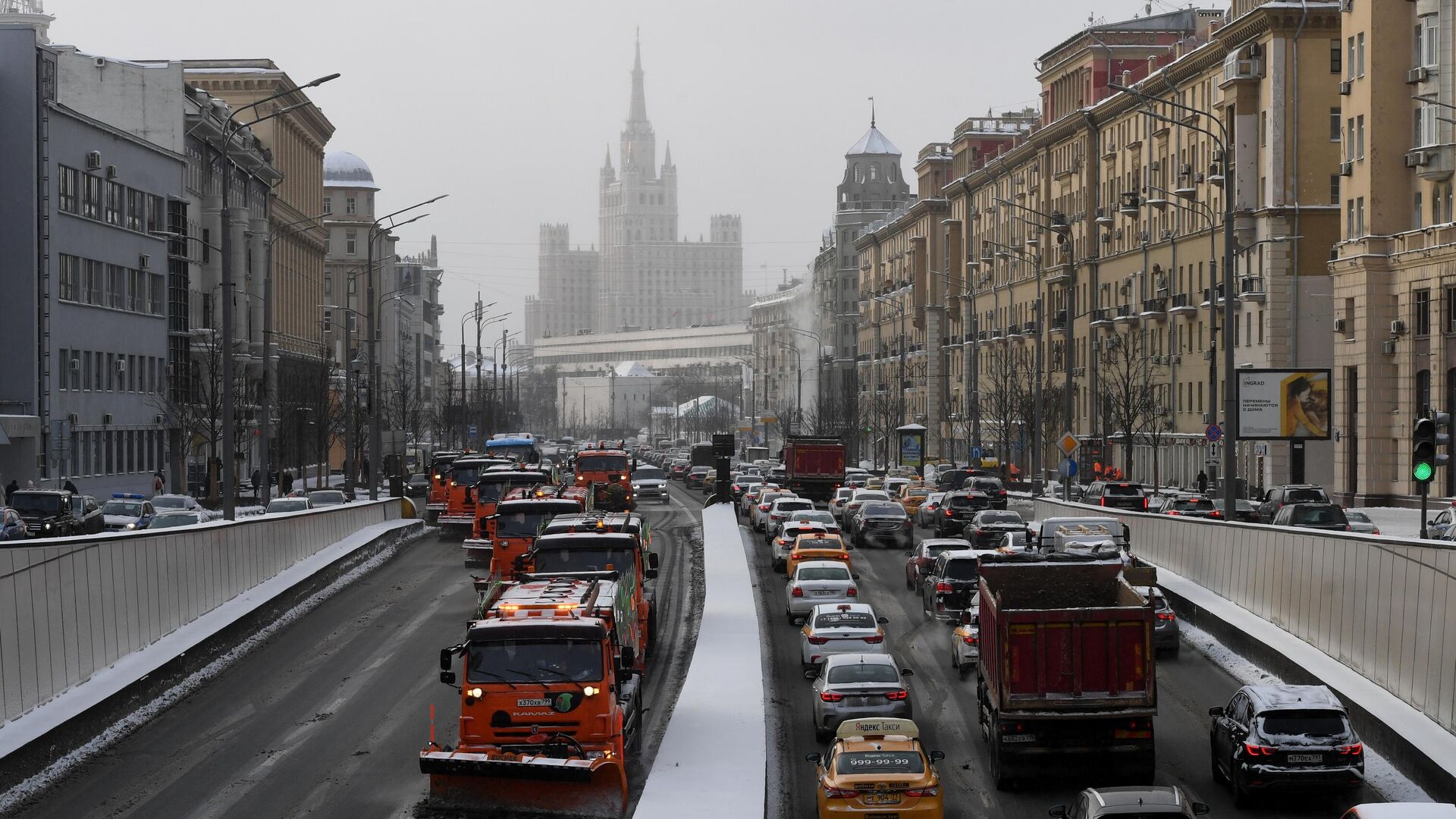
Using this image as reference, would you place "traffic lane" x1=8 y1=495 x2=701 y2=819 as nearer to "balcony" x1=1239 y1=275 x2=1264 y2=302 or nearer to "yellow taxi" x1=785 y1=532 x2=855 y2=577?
"yellow taxi" x1=785 y1=532 x2=855 y2=577

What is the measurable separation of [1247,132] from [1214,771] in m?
58.3

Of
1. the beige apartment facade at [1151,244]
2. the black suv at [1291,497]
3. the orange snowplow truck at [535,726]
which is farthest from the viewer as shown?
the beige apartment facade at [1151,244]

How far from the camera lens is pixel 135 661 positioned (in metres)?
25.8

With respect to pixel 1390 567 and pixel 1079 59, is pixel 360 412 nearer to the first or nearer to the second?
pixel 1079 59

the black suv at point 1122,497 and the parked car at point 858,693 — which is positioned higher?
the black suv at point 1122,497

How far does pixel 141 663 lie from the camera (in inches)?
1011

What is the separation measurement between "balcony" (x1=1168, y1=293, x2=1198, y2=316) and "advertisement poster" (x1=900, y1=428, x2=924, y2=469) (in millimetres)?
15004

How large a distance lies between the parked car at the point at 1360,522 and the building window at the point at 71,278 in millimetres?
44423

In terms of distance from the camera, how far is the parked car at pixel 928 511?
59562 mm

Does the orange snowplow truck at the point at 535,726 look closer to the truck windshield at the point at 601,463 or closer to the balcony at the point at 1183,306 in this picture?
the truck windshield at the point at 601,463

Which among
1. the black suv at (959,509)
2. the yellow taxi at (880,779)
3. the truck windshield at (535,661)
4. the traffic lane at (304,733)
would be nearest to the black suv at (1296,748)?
the yellow taxi at (880,779)

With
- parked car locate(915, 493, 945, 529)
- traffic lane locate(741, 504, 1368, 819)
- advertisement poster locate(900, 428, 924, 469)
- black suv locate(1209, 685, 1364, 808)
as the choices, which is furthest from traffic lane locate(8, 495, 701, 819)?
advertisement poster locate(900, 428, 924, 469)

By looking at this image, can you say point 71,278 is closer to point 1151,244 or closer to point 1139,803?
point 1151,244

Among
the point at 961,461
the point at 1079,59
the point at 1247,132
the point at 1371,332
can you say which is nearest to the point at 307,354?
the point at 961,461
